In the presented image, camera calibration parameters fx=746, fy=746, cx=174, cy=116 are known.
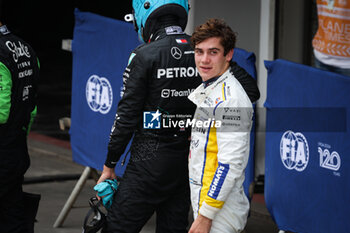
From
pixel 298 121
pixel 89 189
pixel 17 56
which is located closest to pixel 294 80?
pixel 298 121

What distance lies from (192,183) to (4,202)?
2.09m

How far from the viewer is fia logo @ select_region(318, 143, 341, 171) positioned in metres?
4.51

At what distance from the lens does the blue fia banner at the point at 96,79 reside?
20.2 feet

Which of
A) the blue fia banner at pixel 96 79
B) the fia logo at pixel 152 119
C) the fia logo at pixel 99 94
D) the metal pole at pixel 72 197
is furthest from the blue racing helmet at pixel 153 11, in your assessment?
the metal pole at pixel 72 197

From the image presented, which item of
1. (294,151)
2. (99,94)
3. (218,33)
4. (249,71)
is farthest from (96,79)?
(218,33)

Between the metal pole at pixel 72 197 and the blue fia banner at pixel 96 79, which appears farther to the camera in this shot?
the metal pole at pixel 72 197

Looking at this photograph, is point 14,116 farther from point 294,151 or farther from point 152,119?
point 294,151

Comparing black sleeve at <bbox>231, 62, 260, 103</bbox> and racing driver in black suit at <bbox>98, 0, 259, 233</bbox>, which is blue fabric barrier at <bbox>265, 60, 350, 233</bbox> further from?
racing driver in black suit at <bbox>98, 0, 259, 233</bbox>

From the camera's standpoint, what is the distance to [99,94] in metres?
6.34

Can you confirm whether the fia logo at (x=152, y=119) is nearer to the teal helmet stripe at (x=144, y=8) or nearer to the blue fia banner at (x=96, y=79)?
the teal helmet stripe at (x=144, y=8)

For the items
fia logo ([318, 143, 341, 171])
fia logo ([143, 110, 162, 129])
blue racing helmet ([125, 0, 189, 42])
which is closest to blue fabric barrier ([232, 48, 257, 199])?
fia logo ([318, 143, 341, 171])

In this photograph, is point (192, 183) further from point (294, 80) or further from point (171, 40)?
point (294, 80)

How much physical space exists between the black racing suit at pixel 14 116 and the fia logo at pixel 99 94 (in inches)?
35.1

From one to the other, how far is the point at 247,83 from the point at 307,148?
57 centimetres
